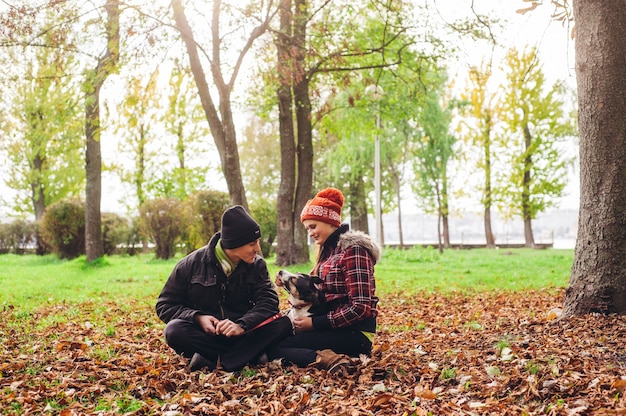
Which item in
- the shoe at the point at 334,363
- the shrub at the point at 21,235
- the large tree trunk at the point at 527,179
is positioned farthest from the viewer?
the large tree trunk at the point at 527,179

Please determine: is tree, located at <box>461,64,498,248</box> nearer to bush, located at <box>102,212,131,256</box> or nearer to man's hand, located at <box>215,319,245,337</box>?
bush, located at <box>102,212,131,256</box>

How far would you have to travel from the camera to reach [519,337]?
18.6ft

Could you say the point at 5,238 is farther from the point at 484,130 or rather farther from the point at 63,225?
the point at 484,130

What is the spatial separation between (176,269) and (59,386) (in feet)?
3.93

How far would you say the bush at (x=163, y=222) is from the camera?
19.3 meters

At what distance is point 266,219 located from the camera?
1992 centimetres

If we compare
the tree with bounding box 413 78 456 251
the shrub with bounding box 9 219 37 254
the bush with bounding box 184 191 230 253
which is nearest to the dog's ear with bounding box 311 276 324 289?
the bush with bounding box 184 191 230 253

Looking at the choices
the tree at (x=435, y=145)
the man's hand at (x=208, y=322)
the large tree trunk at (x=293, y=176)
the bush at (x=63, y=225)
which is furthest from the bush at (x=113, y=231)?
the man's hand at (x=208, y=322)

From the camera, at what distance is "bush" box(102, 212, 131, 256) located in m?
22.6

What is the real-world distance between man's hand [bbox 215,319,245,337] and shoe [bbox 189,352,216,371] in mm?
359

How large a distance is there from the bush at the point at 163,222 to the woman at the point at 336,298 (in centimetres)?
1493

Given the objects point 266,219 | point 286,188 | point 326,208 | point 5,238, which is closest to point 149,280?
point 286,188

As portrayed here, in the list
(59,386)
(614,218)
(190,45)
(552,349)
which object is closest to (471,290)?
(614,218)

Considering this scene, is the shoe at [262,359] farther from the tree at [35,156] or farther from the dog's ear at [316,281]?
the tree at [35,156]
